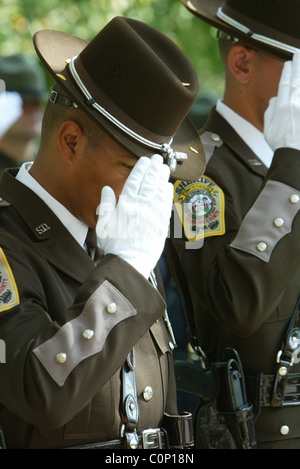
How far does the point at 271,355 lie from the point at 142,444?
2.68ft

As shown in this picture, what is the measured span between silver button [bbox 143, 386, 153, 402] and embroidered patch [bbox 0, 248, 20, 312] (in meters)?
0.52

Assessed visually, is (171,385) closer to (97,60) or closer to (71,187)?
(71,187)

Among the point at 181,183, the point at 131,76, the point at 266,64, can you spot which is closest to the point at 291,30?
the point at 266,64

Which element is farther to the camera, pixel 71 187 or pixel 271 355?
pixel 271 355

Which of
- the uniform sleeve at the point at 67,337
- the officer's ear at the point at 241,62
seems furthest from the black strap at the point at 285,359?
the officer's ear at the point at 241,62

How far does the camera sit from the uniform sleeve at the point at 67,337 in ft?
6.98

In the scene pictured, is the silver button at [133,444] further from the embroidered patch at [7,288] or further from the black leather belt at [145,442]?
the embroidered patch at [7,288]

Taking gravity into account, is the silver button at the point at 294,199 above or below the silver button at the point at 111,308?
below

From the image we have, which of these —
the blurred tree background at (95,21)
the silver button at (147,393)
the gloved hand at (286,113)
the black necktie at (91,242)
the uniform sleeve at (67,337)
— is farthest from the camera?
the blurred tree background at (95,21)

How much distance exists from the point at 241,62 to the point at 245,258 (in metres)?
0.93

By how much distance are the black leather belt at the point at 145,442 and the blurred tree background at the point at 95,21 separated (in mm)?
7374

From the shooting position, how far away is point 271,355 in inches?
121

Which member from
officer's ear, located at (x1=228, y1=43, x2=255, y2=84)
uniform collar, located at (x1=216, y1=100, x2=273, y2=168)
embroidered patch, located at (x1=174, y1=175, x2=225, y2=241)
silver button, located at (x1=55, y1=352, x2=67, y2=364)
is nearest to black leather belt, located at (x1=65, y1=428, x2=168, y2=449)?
silver button, located at (x1=55, y1=352, x2=67, y2=364)

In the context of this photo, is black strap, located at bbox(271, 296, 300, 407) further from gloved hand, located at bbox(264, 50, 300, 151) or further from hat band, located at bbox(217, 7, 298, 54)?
hat band, located at bbox(217, 7, 298, 54)
